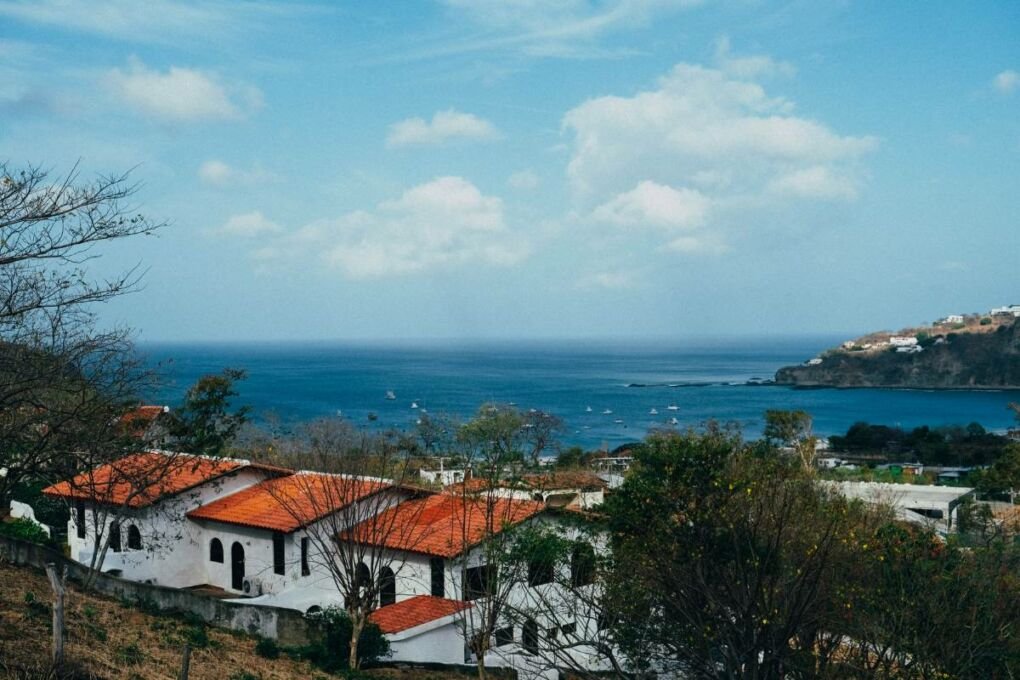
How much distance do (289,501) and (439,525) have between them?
435 centimetres

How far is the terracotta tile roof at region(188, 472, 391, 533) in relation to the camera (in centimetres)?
2122

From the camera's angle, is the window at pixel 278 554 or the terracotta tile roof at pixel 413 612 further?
the window at pixel 278 554

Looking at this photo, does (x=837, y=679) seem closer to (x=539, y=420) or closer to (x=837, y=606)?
(x=837, y=606)

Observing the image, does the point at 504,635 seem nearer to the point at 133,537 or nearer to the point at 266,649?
the point at 266,649

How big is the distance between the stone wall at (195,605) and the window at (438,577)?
171 inches

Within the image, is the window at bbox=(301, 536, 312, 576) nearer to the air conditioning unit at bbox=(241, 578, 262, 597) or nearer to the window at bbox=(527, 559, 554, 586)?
the air conditioning unit at bbox=(241, 578, 262, 597)

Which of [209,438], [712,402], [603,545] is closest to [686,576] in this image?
[603,545]

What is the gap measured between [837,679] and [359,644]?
953cm

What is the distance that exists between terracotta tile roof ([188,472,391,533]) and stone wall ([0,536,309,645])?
3.09m

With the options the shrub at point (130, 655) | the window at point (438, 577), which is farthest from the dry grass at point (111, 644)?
the window at point (438, 577)

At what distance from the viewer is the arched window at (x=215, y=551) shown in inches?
1031

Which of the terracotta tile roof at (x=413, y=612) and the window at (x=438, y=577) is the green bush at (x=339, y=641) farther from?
the window at (x=438, y=577)

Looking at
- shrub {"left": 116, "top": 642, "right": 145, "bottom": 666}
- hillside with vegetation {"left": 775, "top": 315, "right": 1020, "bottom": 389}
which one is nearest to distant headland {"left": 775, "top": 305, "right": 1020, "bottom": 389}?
hillside with vegetation {"left": 775, "top": 315, "right": 1020, "bottom": 389}

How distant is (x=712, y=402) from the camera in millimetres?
115938
